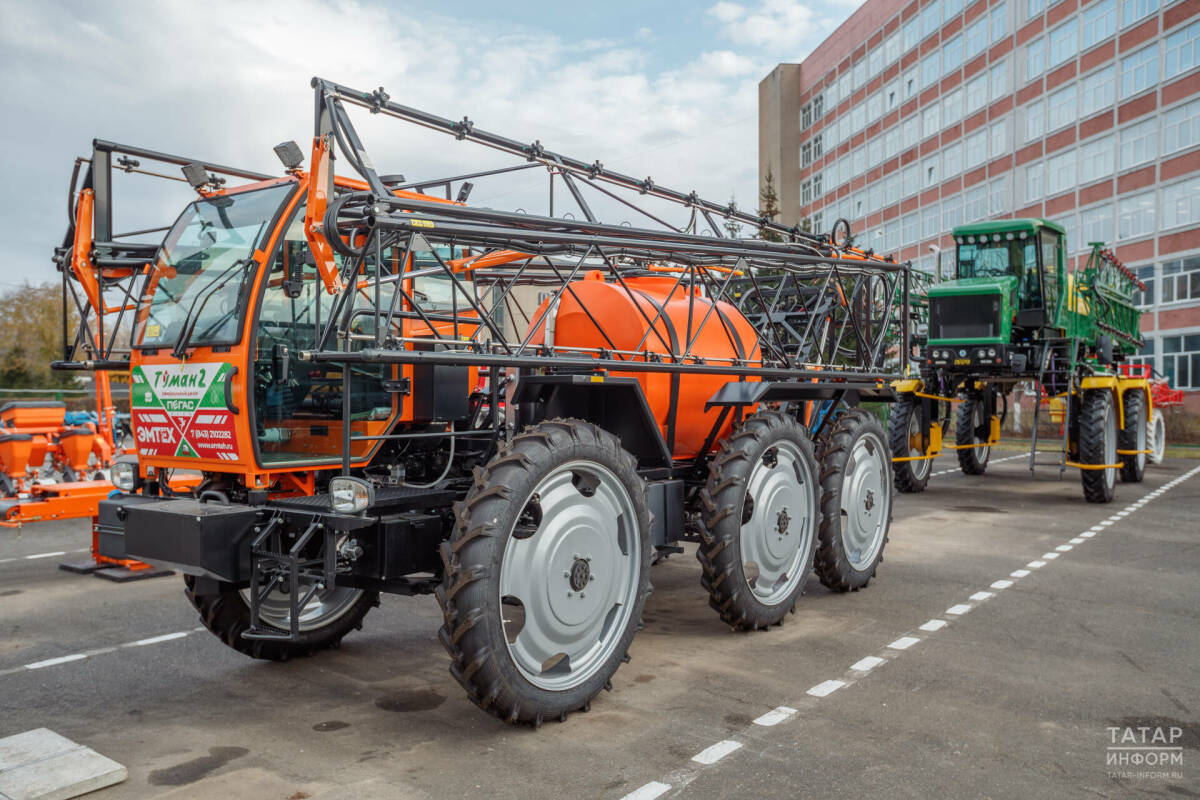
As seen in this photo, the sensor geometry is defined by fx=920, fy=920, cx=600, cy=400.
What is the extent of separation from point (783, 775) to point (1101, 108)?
1529 inches

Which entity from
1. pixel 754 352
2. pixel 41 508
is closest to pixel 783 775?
pixel 754 352

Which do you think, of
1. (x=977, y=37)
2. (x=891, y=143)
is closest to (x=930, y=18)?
(x=977, y=37)

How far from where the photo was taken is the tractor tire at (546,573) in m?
4.25

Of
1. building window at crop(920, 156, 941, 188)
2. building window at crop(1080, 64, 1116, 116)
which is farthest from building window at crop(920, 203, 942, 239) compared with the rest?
building window at crop(1080, 64, 1116, 116)

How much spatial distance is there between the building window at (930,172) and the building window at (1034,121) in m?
6.59

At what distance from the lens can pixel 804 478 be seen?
687cm

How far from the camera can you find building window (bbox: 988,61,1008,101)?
41.1 metres

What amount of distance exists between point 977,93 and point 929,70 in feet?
14.9

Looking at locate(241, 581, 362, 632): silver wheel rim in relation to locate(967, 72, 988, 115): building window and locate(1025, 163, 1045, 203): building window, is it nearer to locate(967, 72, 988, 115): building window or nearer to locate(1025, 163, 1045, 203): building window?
locate(1025, 163, 1045, 203): building window

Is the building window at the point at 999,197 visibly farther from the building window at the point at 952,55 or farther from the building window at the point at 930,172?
the building window at the point at 952,55

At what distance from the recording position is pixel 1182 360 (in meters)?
32.8

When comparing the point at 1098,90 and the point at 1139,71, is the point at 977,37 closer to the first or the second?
the point at 1098,90

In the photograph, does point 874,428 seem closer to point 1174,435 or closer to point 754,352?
point 754,352

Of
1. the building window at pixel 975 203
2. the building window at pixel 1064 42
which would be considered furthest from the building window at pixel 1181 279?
the building window at pixel 975 203
